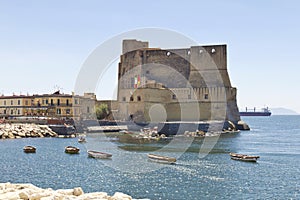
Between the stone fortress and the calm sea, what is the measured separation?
68.3 ft

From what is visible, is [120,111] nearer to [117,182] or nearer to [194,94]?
[194,94]

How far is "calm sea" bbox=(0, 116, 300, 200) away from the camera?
1593 cm

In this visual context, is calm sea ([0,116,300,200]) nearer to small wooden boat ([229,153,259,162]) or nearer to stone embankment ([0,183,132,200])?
small wooden boat ([229,153,259,162])

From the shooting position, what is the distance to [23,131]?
38500mm

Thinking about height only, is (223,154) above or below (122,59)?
below

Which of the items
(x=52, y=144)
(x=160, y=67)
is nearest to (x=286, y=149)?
(x=52, y=144)

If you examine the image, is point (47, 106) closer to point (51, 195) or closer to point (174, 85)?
point (174, 85)

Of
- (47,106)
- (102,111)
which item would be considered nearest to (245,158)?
(47,106)

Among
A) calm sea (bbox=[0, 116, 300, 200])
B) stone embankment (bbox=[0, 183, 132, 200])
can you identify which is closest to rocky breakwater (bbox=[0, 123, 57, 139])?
calm sea (bbox=[0, 116, 300, 200])

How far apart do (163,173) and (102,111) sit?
32.9 meters

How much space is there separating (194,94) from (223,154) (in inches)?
982

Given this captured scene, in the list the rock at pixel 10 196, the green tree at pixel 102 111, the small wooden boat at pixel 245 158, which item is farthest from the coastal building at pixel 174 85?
the rock at pixel 10 196

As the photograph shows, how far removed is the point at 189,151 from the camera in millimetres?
28375

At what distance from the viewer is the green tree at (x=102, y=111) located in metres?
51.2
